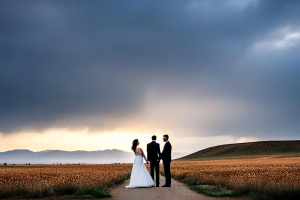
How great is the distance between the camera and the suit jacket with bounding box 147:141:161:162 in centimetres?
2286

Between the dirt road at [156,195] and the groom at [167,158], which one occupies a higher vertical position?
the groom at [167,158]

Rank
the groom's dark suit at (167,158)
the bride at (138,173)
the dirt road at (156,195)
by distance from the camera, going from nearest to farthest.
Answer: the dirt road at (156,195)
the bride at (138,173)
the groom's dark suit at (167,158)

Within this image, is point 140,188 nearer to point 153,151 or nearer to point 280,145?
point 153,151

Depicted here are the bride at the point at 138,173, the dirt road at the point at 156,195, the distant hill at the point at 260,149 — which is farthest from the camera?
the distant hill at the point at 260,149

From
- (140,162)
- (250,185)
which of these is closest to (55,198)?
(140,162)

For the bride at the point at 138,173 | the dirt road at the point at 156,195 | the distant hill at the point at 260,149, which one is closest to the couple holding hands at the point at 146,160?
the bride at the point at 138,173

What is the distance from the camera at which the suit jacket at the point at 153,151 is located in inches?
900

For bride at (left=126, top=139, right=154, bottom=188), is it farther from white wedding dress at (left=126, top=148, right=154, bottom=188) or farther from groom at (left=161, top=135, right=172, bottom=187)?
groom at (left=161, top=135, right=172, bottom=187)

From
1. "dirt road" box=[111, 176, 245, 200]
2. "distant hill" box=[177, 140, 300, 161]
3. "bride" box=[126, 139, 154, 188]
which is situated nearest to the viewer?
"dirt road" box=[111, 176, 245, 200]

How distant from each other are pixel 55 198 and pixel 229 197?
343 inches

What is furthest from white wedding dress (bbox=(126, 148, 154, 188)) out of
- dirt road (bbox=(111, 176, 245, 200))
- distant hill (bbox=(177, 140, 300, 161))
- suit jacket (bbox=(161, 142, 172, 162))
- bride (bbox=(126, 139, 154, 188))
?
distant hill (bbox=(177, 140, 300, 161))

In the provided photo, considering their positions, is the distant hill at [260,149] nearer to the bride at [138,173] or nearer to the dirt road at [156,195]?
the bride at [138,173]

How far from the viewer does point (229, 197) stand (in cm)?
1784

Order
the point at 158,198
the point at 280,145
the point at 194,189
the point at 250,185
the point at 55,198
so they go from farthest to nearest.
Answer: the point at 280,145 → the point at 194,189 → the point at 250,185 → the point at 55,198 → the point at 158,198
